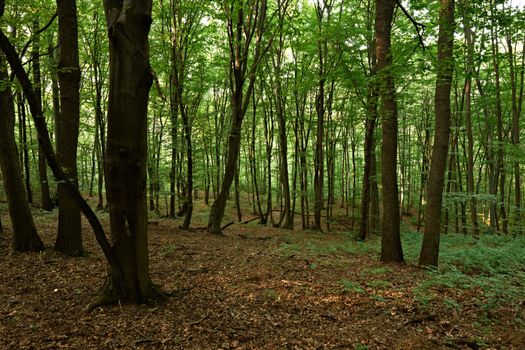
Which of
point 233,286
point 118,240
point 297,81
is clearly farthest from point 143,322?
point 297,81

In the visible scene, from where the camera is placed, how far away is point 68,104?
6762mm

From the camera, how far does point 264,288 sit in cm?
581

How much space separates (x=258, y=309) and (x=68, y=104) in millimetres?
5845

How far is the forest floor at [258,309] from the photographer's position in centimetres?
389

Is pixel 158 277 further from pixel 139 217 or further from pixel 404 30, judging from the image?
pixel 404 30

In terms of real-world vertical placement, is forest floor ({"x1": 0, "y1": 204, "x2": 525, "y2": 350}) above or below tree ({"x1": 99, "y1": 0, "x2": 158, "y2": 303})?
below

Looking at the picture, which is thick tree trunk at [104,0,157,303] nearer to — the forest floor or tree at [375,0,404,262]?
the forest floor

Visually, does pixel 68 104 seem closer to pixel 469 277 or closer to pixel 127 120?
pixel 127 120

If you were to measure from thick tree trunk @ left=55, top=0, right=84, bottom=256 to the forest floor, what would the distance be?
94 cm

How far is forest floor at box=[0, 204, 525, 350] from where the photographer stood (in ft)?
12.8

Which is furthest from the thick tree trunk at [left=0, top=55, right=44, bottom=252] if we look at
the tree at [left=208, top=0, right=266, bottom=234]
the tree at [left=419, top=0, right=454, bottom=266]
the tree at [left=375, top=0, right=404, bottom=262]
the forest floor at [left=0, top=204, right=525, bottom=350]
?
the tree at [left=419, top=0, right=454, bottom=266]

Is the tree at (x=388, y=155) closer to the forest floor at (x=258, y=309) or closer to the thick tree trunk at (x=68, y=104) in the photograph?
the forest floor at (x=258, y=309)

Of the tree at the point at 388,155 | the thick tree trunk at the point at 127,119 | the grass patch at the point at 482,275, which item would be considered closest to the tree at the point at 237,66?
the tree at the point at 388,155

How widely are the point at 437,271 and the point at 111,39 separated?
26.1ft
